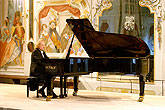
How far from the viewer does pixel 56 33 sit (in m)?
8.20

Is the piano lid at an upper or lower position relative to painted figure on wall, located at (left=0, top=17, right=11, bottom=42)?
lower

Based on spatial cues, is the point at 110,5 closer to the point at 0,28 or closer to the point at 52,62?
the point at 52,62

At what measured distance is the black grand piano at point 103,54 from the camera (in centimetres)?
482

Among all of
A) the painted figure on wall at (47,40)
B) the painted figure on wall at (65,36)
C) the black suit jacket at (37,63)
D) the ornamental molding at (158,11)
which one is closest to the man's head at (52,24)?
the painted figure on wall at (47,40)

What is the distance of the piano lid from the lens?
477 centimetres

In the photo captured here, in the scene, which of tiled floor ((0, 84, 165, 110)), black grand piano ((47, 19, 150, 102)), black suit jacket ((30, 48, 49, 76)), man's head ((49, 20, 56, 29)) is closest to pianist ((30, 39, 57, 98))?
black suit jacket ((30, 48, 49, 76))

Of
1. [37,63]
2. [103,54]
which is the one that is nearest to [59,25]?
[37,63]

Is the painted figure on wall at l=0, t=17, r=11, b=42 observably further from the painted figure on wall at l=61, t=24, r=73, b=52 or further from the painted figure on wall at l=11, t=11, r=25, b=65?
the painted figure on wall at l=61, t=24, r=73, b=52

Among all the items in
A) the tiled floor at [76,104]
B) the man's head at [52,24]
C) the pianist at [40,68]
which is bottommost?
the tiled floor at [76,104]

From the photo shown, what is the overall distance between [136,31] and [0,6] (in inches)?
185

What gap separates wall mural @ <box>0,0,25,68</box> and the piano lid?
13.7 feet

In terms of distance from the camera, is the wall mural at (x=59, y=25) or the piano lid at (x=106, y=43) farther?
the wall mural at (x=59, y=25)

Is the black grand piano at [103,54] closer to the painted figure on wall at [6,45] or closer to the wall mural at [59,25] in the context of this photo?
the wall mural at [59,25]

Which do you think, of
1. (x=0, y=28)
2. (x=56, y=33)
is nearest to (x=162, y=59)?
(x=56, y=33)
